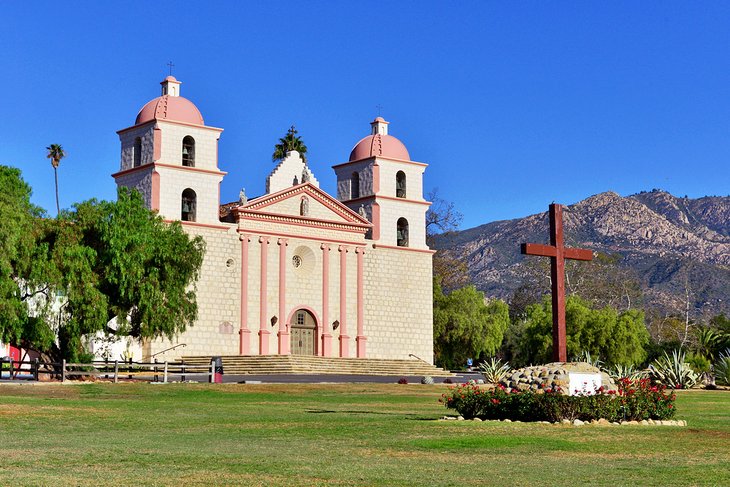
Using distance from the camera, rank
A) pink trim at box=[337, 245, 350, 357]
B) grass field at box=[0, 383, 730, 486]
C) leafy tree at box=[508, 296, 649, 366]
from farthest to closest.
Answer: leafy tree at box=[508, 296, 649, 366] → pink trim at box=[337, 245, 350, 357] → grass field at box=[0, 383, 730, 486]

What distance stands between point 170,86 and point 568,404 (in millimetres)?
43936

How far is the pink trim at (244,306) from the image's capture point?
202 ft

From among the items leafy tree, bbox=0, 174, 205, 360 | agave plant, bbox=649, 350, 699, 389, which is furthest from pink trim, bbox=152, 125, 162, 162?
agave plant, bbox=649, 350, 699, 389

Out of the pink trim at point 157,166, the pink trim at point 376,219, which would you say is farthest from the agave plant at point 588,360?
the pink trim at point 157,166

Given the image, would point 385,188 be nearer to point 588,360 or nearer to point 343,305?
point 343,305

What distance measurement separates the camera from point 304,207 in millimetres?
65375

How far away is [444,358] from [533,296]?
35.7m

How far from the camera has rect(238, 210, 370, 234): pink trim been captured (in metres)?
63.2

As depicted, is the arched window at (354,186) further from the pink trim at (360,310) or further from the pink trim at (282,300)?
the pink trim at (282,300)

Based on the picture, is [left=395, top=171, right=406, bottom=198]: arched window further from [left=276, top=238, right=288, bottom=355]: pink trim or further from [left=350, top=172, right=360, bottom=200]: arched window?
[left=276, top=238, right=288, bottom=355]: pink trim

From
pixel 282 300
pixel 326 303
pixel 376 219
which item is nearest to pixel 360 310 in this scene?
pixel 326 303

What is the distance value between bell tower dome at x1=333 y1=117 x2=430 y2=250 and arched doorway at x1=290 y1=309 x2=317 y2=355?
6.60m

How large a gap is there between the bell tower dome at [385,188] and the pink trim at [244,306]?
9.39 metres

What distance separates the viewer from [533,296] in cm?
11294
